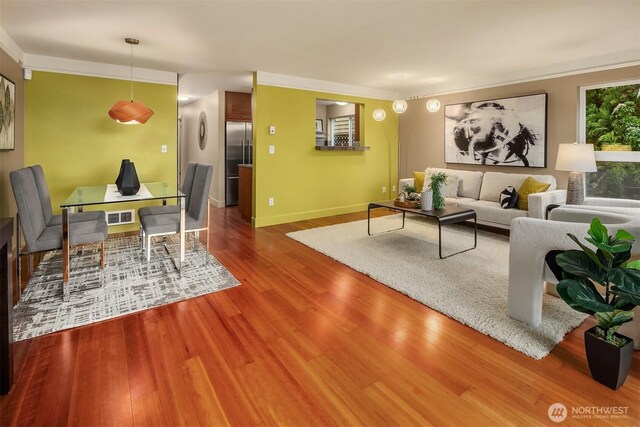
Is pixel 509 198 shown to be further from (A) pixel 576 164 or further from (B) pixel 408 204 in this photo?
(B) pixel 408 204

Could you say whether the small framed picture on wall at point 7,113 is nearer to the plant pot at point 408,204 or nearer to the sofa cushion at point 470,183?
the plant pot at point 408,204

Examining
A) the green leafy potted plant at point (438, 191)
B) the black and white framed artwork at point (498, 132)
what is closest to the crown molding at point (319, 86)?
the black and white framed artwork at point (498, 132)

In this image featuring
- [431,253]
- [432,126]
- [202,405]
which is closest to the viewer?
[202,405]

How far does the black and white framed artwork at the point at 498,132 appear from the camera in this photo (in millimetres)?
4902

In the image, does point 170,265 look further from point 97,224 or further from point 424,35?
point 424,35

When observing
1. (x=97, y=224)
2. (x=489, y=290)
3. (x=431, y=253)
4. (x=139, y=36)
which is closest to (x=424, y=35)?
(x=431, y=253)

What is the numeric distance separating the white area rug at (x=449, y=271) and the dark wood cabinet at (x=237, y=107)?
3.18 meters

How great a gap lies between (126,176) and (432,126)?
202 inches

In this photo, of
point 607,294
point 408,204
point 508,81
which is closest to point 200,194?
point 408,204

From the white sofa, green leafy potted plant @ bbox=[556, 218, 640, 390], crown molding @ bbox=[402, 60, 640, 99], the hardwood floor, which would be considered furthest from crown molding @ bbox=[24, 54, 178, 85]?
green leafy potted plant @ bbox=[556, 218, 640, 390]

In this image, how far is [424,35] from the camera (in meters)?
3.48

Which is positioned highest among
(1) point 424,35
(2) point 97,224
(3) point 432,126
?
(1) point 424,35

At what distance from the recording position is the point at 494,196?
5051mm

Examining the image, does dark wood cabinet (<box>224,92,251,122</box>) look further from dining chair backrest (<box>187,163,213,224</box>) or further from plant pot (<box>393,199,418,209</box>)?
plant pot (<box>393,199,418,209</box>)
